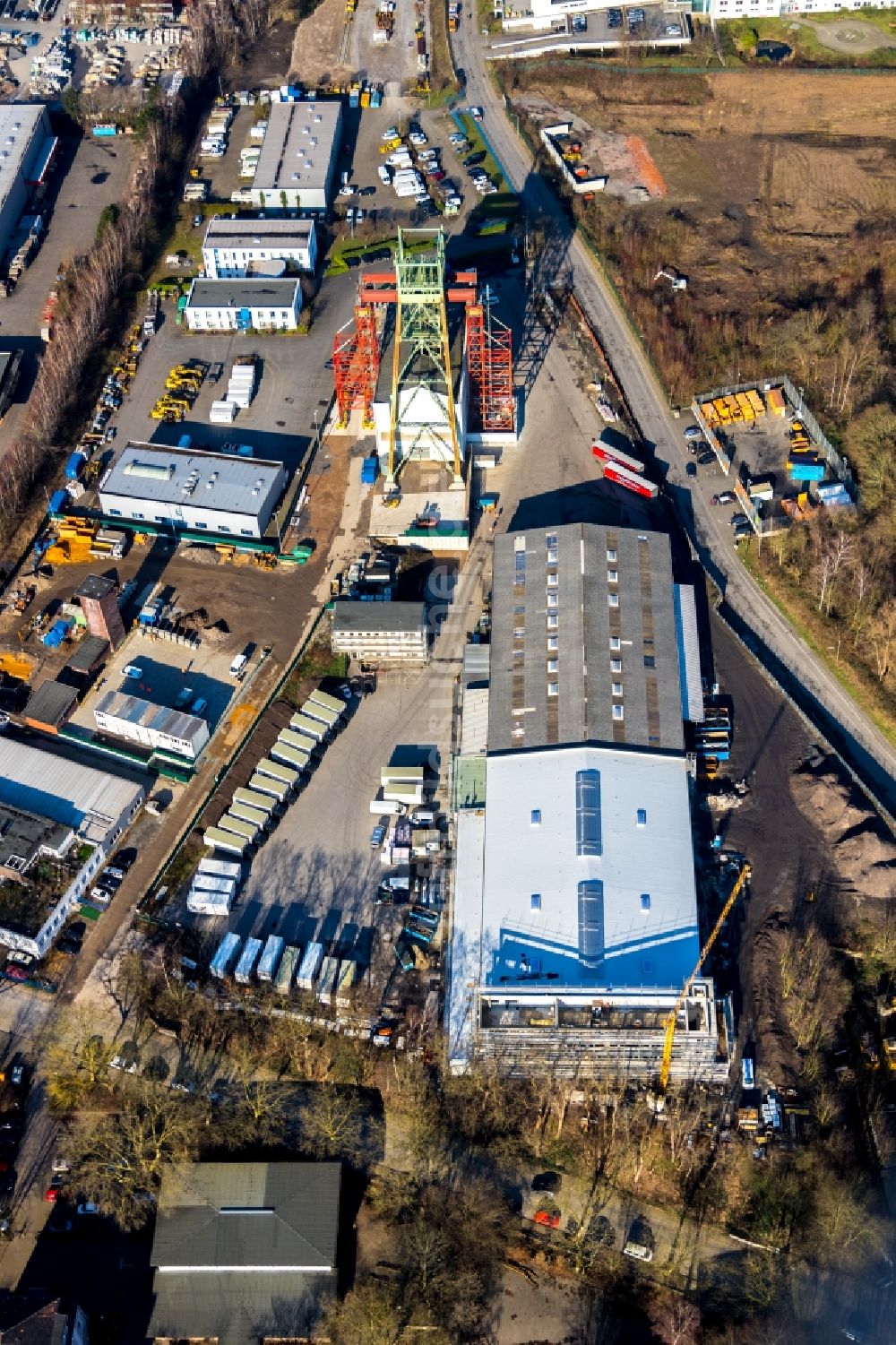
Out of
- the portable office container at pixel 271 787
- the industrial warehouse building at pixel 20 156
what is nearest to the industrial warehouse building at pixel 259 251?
the industrial warehouse building at pixel 20 156

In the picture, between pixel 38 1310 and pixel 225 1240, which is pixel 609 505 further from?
pixel 38 1310

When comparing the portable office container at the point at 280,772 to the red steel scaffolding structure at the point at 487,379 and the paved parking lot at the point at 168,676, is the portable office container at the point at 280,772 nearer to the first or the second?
the paved parking lot at the point at 168,676

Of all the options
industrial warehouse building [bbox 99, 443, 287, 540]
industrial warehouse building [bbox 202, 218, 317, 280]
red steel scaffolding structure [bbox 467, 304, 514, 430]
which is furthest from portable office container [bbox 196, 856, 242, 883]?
industrial warehouse building [bbox 202, 218, 317, 280]

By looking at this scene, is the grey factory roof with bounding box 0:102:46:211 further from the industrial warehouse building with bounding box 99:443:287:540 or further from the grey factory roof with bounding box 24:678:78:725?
the grey factory roof with bounding box 24:678:78:725

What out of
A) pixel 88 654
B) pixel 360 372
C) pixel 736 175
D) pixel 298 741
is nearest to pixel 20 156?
pixel 360 372

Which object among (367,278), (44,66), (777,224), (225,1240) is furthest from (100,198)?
(225,1240)

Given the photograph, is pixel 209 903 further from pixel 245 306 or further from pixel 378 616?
pixel 245 306
